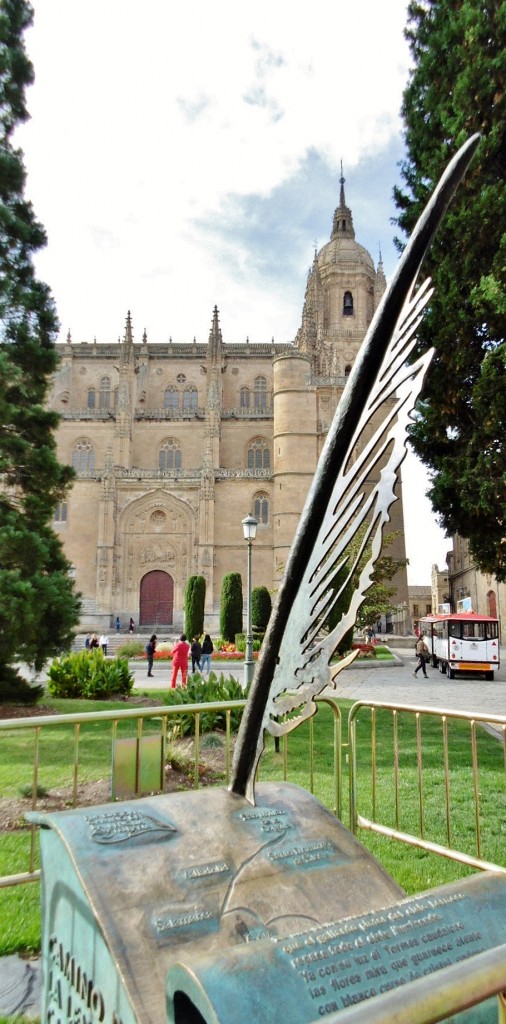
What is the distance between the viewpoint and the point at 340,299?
47719 mm

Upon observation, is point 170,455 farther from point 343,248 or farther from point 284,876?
point 284,876

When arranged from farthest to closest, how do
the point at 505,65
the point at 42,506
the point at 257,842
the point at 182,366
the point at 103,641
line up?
1. the point at 182,366
2. the point at 103,641
3. the point at 42,506
4. the point at 505,65
5. the point at 257,842

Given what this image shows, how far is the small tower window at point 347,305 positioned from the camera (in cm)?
4791

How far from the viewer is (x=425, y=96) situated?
11344 mm

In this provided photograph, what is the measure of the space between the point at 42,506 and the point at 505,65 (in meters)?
10.5

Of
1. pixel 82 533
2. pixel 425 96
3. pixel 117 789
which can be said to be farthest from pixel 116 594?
pixel 117 789

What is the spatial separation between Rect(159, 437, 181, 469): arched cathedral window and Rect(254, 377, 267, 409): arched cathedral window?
7042mm

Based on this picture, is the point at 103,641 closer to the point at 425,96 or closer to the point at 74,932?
the point at 425,96

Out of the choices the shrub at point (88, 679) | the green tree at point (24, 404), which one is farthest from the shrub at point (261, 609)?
the green tree at point (24, 404)

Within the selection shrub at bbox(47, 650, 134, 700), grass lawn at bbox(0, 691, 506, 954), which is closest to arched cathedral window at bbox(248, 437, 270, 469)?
shrub at bbox(47, 650, 134, 700)

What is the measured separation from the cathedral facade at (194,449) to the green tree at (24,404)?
25766mm

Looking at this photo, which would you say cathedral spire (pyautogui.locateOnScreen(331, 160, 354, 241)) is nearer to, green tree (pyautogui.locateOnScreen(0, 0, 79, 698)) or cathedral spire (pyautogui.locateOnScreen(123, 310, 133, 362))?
cathedral spire (pyautogui.locateOnScreen(123, 310, 133, 362))

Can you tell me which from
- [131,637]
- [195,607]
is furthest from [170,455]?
[195,607]

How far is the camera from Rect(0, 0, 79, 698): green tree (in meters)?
11.6
